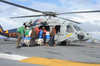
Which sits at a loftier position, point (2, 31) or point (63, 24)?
point (63, 24)

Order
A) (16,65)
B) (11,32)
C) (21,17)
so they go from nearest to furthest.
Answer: (16,65), (21,17), (11,32)

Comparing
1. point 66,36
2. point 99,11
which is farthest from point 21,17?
point 99,11

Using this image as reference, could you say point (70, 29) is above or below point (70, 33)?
above

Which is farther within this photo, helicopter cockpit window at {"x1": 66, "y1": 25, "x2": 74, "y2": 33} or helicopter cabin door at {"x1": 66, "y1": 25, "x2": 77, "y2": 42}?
helicopter cockpit window at {"x1": 66, "y1": 25, "x2": 74, "y2": 33}

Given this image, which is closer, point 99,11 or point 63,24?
point 99,11

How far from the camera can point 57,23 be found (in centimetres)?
1454

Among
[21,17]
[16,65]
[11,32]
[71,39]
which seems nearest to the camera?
[16,65]

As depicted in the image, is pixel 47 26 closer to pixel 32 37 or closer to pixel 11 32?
pixel 32 37

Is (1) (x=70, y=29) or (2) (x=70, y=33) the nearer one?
(2) (x=70, y=33)

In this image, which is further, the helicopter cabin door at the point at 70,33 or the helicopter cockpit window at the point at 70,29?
the helicopter cockpit window at the point at 70,29

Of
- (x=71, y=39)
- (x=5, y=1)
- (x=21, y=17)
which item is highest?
(x=5, y=1)

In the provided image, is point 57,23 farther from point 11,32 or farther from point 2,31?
point 2,31

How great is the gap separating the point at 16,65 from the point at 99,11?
816cm

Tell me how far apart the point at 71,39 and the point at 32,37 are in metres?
4.13
